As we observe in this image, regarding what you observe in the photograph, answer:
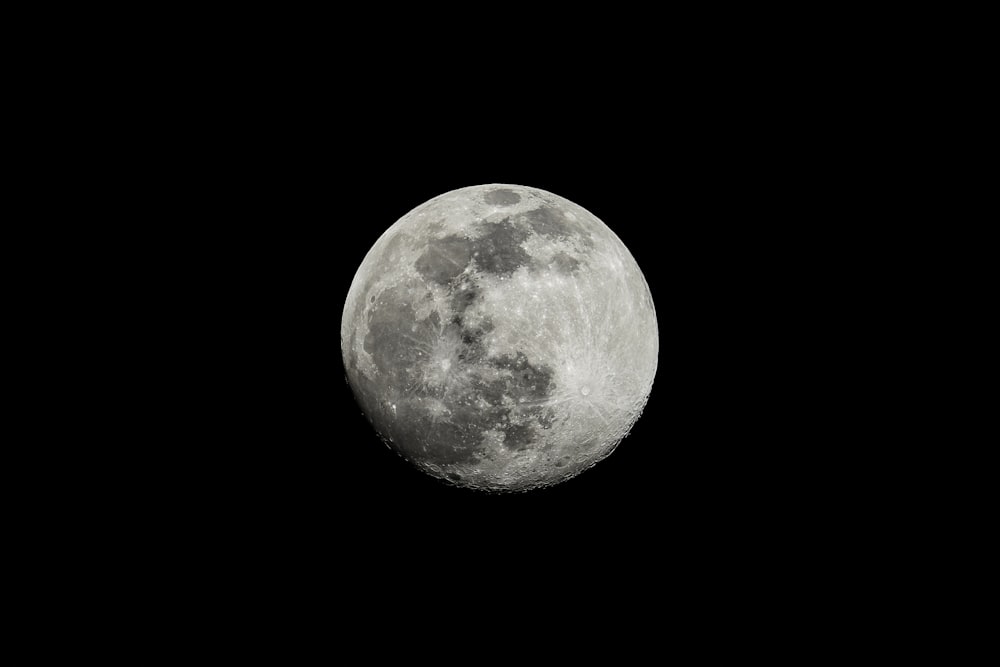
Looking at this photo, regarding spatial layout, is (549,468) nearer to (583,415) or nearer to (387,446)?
(583,415)

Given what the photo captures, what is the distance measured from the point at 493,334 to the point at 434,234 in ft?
2.58

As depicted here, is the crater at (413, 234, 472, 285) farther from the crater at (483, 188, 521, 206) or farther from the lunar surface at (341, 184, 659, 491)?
the crater at (483, 188, 521, 206)

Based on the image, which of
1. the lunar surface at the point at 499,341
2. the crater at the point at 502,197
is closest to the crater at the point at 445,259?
the lunar surface at the point at 499,341

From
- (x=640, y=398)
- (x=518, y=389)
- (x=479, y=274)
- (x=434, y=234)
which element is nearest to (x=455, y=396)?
(x=518, y=389)

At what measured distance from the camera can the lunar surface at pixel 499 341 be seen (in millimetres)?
3896

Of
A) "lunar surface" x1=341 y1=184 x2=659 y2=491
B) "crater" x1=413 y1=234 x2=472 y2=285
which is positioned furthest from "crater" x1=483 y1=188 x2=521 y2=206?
"crater" x1=413 y1=234 x2=472 y2=285

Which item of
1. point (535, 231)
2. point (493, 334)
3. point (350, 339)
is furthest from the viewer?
point (350, 339)

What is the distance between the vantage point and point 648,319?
4.45m

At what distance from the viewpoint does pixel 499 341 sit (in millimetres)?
3867

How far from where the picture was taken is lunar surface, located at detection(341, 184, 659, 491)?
390 centimetres

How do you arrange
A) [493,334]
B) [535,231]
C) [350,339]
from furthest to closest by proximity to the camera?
1. [350,339]
2. [535,231]
3. [493,334]

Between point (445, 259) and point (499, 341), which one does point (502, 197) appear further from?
point (499, 341)

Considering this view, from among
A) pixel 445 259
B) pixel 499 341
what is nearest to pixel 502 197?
pixel 445 259

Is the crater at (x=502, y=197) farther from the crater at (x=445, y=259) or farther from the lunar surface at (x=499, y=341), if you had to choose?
the crater at (x=445, y=259)
